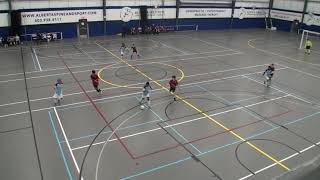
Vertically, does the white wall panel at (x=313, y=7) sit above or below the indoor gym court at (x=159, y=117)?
above

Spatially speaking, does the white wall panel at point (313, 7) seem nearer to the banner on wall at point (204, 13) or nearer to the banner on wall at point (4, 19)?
the banner on wall at point (204, 13)

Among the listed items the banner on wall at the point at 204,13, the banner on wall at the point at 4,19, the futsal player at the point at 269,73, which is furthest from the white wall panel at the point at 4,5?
the futsal player at the point at 269,73

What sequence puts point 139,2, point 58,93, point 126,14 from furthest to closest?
point 139,2, point 126,14, point 58,93

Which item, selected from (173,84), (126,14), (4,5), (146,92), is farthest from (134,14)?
(146,92)

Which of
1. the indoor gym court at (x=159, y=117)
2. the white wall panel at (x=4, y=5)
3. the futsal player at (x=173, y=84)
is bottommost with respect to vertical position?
the indoor gym court at (x=159, y=117)

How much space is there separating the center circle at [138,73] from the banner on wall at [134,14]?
669 inches

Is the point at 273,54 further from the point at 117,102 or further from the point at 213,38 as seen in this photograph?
the point at 117,102

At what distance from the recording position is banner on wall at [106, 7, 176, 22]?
133 feet

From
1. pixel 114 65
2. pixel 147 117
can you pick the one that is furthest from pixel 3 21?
pixel 147 117

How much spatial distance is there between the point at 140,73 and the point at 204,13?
26938 mm

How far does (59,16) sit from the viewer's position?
120ft

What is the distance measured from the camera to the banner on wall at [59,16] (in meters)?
35.0

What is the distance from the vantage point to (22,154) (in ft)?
42.3

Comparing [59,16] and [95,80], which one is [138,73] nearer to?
[95,80]
